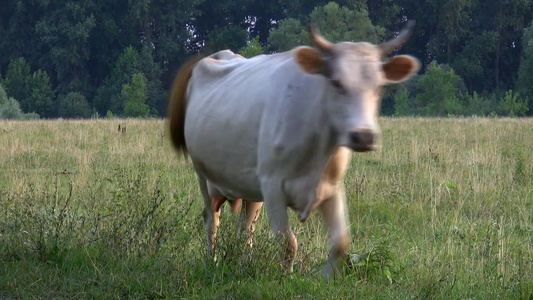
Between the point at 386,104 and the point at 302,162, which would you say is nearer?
the point at 302,162

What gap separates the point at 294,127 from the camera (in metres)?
5.70

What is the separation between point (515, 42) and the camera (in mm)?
64562

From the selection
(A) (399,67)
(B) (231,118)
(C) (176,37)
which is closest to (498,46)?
(C) (176,37)

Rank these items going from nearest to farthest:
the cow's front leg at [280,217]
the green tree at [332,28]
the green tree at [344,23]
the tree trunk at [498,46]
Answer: the cow's front leg at [280,217]
the green tree at [332,28]
the green tree at [344,23]
the tree trunk at [498,46]

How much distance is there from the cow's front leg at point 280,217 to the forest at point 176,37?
49880mm

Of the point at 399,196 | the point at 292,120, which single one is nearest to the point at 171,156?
the point at 399,196

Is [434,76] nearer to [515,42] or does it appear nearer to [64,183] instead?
[515,42]

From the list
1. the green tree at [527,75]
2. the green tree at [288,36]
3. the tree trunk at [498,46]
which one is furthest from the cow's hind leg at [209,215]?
the tree trunk at [498,46]

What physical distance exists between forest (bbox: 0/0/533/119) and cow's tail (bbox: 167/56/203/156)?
4791 centimetres

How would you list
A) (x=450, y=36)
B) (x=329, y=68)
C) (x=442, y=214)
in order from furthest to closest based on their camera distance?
(x=450, y=36) → (x=442, y=214) → (x=329, y=68)

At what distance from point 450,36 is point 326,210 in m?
56.7

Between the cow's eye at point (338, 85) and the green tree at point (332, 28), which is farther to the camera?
the green tree at point (332, 28)

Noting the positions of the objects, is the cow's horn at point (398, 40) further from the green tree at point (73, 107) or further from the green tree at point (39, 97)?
the green tree at point (39, 97)

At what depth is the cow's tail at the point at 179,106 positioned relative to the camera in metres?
7.59
